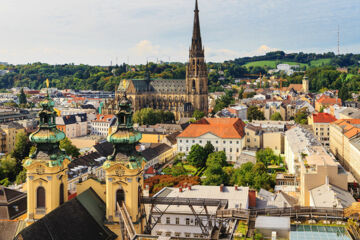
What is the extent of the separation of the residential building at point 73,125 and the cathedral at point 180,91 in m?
22.0

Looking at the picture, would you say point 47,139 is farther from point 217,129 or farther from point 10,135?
point 10,135

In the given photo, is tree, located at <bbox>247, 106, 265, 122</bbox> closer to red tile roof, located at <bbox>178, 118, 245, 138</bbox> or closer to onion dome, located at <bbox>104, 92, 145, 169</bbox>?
red tile roof, located at <bbox>178, 118, 245, 138</bbox>

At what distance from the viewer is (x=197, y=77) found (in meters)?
151

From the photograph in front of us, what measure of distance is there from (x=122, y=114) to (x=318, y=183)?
26.0 m

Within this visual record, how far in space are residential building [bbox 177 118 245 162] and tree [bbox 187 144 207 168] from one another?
632 cm

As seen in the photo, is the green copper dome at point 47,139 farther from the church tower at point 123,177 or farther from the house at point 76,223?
the church tower at point 123,177

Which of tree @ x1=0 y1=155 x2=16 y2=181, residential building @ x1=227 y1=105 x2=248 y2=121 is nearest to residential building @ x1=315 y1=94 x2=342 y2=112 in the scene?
residential building @ x1=227 y1=105 x2=248 y2=121

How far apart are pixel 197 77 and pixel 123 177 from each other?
125 m

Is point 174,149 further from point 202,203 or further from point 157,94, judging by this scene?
point 157,94

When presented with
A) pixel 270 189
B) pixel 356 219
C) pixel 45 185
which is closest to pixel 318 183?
pixel 270 189

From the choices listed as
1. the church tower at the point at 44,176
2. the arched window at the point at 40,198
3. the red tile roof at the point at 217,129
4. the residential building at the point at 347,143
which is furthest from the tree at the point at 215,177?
the arched window at the point at 40,198

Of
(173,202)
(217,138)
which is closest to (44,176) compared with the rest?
(173,202)

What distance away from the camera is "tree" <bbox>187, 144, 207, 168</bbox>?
78688 mm

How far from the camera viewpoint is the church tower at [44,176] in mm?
28125
